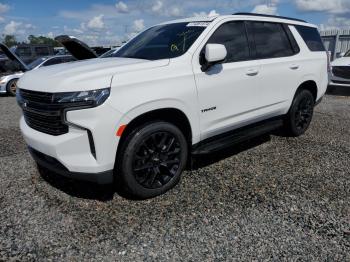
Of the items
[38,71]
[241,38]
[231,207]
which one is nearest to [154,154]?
[231,207]

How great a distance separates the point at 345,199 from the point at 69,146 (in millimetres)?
2825

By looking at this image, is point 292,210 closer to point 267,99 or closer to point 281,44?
point 267,99

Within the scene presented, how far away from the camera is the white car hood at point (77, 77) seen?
273cm

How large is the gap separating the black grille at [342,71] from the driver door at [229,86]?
24.9 ft

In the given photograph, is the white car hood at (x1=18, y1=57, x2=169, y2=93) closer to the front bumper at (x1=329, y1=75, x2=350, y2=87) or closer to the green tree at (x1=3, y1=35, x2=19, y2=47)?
the front bumper at (x1=329, y1=75, x2=350, y2=87)

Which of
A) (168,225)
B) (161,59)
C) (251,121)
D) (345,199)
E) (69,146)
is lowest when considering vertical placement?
(345,199)

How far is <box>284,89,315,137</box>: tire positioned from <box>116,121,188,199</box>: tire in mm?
2354

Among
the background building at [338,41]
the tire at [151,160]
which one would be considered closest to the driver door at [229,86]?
the tire at [151,160]

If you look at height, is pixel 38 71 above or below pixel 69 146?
above

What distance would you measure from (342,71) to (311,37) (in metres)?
6.01

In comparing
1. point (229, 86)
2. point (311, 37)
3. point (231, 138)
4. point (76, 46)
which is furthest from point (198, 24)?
point (311, 37)

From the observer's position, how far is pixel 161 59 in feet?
11.0

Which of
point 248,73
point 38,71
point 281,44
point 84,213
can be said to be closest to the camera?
point 84,213

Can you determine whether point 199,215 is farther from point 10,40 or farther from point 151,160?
point 10,40
